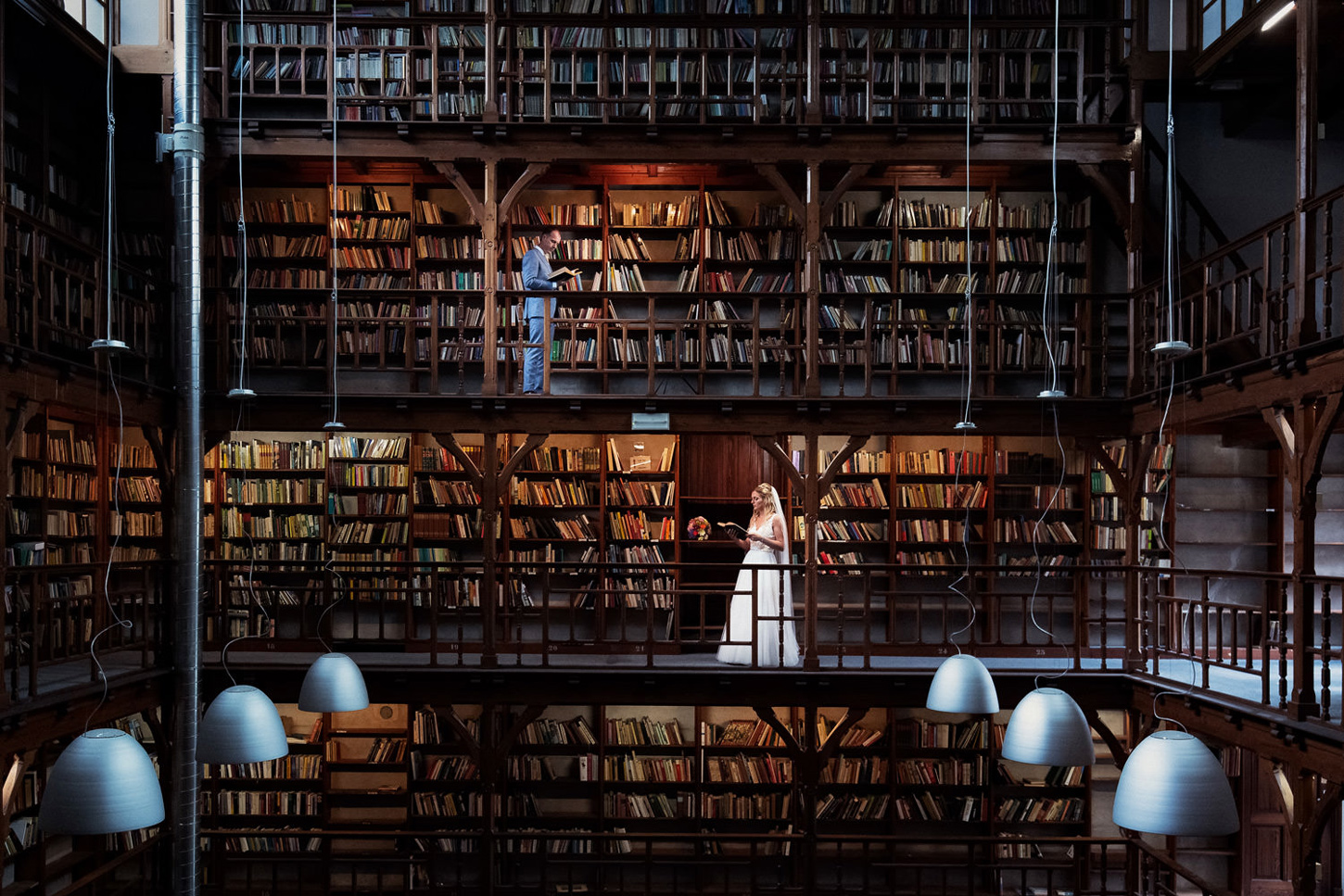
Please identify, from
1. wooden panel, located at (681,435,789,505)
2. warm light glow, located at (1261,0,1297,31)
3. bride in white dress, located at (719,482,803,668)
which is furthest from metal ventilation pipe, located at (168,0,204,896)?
warm light glow, located at (1261,0,1297,31)

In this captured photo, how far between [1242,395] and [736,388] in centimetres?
429

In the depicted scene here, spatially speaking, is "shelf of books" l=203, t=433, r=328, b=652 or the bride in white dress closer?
the bride in white dress

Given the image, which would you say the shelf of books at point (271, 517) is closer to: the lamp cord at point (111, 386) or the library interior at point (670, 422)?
the library interior at point (670, 422)

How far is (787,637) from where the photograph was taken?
30.1 feet

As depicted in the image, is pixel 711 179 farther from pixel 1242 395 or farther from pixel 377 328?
pixel 1242 395

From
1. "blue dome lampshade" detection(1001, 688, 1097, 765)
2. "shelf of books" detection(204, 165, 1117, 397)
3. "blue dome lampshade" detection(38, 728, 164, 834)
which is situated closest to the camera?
"blue dome lampshade" detection(38, 728, 164, 834)

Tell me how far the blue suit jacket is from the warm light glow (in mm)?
5630

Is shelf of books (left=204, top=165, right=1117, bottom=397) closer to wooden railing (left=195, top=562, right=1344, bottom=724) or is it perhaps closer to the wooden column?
wooden railing (left=195, top=562, right=1344, bottom=724)

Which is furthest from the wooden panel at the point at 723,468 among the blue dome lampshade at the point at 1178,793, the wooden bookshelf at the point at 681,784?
the blue dome lampshade at the point at 1178,793

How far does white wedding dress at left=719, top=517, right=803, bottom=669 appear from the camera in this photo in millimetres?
8977

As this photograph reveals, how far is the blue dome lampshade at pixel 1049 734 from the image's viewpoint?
194 inches

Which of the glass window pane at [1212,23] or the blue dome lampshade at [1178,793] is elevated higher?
the glass window pane at [1212,23]

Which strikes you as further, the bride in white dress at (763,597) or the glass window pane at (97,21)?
the bride in white dress at (763,597)

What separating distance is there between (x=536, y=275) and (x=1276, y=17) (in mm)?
5771
